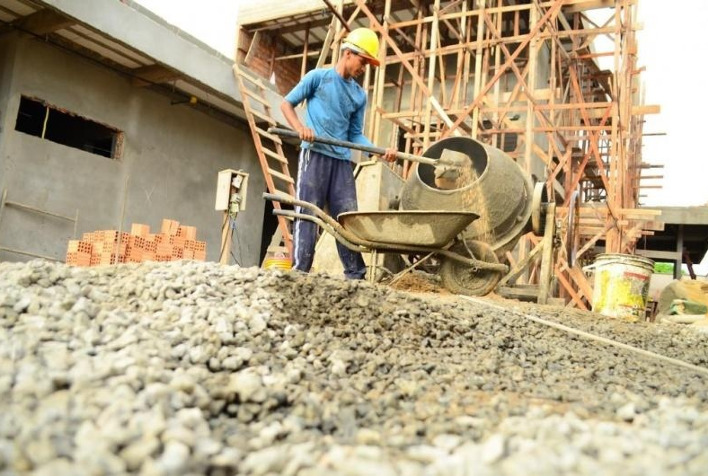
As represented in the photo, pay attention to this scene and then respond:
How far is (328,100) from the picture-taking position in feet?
14.6

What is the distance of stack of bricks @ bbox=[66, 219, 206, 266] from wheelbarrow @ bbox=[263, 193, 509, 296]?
3.53 m

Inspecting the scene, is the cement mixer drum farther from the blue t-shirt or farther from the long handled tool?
the blue t-shirt

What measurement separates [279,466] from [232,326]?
3.49ft

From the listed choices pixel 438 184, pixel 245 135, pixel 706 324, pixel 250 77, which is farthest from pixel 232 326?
pixel 245 135

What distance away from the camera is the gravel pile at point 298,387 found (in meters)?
1.23

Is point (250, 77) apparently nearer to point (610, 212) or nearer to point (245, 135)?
point (245, 135)

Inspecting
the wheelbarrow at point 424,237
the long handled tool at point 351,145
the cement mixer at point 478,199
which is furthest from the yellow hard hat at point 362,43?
the wheelbarrow at point 424,237

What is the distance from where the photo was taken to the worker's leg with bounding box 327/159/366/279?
444 centimetres

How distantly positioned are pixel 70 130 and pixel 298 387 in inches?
403

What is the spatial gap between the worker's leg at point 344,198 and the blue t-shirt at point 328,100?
10 cm

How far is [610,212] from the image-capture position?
7090 millimetres

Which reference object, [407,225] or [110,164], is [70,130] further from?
[407,225]

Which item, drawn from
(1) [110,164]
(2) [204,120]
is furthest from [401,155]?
(2) [204,120]

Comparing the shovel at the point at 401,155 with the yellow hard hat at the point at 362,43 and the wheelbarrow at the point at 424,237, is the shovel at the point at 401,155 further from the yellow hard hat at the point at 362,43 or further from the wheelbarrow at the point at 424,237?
the yellow hard hat at the point at 362,43
